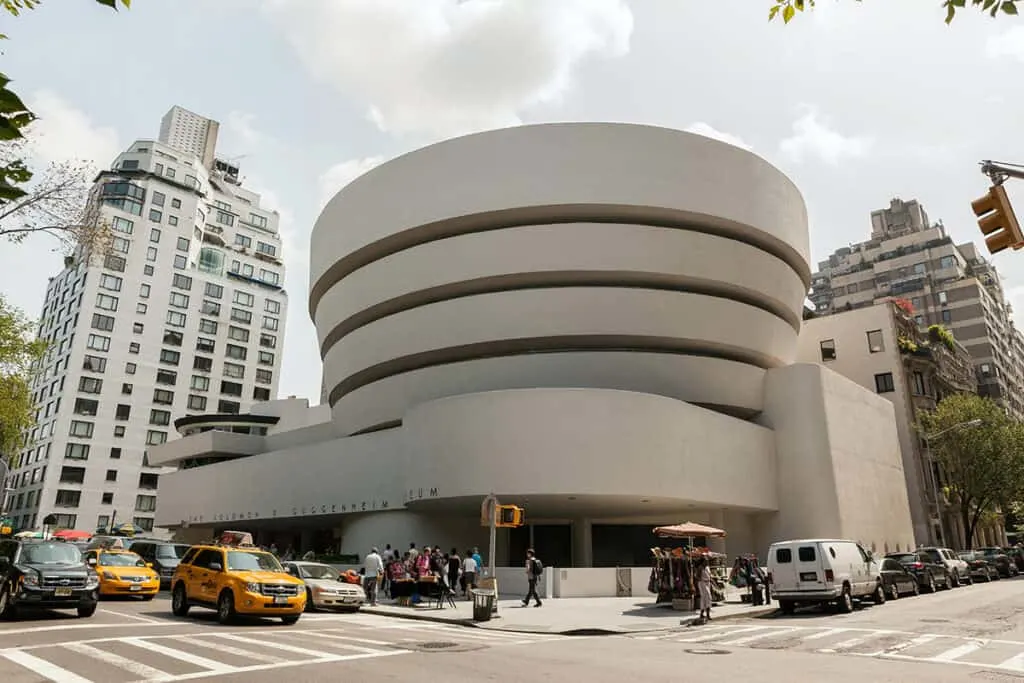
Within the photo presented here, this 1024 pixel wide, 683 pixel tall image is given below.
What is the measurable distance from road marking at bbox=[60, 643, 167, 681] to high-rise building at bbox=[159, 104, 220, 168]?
329 ft

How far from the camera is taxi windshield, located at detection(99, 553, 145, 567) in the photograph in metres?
20.8

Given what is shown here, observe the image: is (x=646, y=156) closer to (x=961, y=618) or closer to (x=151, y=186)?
(x=961, y=618)

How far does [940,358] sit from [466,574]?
50644mm

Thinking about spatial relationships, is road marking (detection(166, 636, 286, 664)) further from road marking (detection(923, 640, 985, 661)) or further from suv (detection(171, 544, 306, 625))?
road marking (detection(923, 640, 985, 661))

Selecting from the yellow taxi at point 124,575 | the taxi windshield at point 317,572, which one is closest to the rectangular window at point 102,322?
the yellow taxi at point 124,575

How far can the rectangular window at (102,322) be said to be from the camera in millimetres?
73312

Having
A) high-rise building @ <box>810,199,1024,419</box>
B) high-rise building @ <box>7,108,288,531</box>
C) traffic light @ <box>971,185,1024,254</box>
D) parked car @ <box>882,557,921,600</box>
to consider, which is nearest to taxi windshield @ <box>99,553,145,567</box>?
traffic light @ <box>971,185,1024,254</box>

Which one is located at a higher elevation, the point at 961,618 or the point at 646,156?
the point at 646,156

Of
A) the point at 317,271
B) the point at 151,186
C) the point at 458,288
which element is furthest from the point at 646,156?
the point at 151,186

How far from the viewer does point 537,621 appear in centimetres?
1755

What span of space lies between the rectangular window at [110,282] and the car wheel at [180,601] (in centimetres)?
6891

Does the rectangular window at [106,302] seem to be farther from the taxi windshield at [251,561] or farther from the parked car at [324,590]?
the taxi windshield at [251,561]

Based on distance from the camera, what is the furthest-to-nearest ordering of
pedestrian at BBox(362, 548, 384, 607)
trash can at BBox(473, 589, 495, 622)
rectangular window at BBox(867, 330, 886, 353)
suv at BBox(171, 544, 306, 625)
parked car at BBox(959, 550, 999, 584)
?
rectangular window at BBox(867, 330, 886, 353)
parked car at BBox(959, 550, 999, 584)
pedestrian at BBox(362, 548, 384, 607)
trash can at BBox(473, 589, 495, 622)
suv at BBox(171, 544, 306, 625)

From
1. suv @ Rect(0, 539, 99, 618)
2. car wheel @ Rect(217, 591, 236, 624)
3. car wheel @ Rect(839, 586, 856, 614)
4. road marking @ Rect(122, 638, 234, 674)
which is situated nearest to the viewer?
road marking @ Rect(122, 638, 234, 674)
